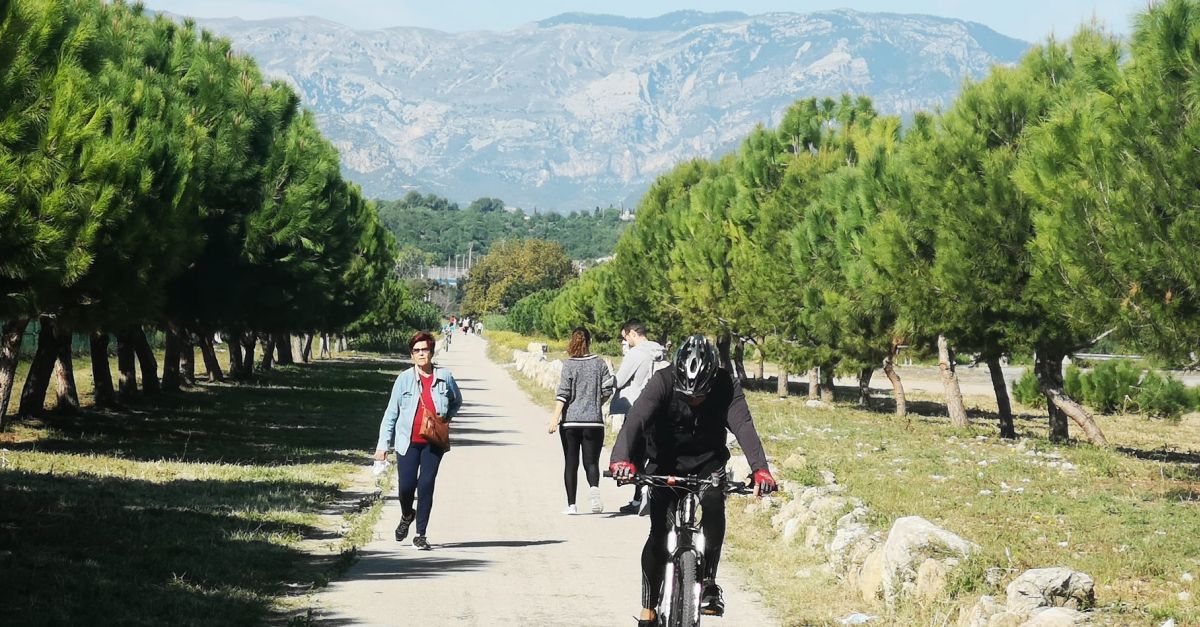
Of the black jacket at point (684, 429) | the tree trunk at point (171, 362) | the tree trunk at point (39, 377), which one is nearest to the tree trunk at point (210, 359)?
the tree trunk at point (171, 362)

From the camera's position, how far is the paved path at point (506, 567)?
905cm

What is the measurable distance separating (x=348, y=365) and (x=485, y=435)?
38861mm

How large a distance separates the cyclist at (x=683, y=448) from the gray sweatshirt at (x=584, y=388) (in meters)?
6.70

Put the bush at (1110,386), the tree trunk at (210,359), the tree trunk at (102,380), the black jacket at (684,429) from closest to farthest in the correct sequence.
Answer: the black jacket at (684,429)
the tree trunk at (102,380)
the tree trunk at (210,359)
the bush at (1110,386)

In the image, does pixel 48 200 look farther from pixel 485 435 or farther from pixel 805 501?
pixel 485 435

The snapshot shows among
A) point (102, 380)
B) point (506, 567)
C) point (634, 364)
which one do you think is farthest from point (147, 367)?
point (506, 567)

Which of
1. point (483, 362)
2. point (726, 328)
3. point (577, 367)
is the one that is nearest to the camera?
point (577, 367)

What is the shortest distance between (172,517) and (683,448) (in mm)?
6546

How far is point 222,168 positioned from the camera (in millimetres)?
24719

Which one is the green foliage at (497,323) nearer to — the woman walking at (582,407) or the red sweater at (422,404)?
the woman walking at (582,407)

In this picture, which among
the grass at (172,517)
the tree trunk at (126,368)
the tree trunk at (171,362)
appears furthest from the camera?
the tree trunk at (171,362)

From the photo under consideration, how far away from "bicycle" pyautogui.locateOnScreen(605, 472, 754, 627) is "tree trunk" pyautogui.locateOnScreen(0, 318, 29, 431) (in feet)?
48.1

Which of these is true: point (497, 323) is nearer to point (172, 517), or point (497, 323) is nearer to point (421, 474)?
point (172, 517)

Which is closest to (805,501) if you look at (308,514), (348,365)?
(308,514)
